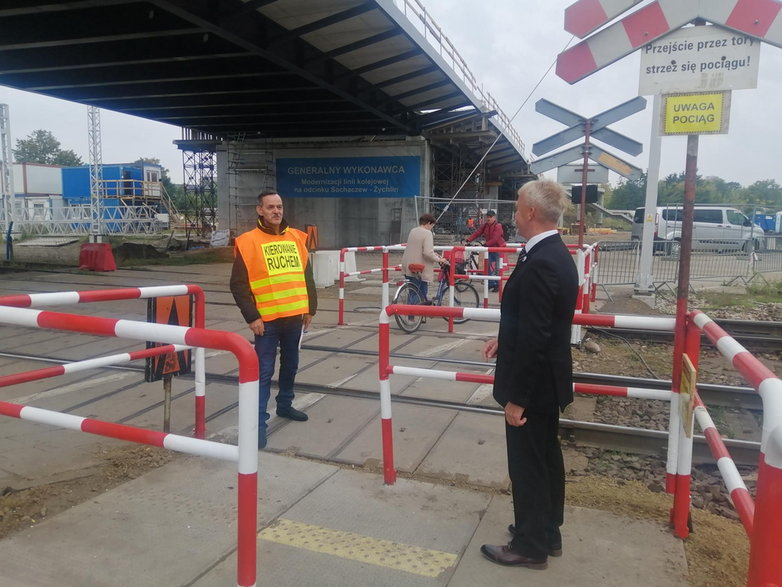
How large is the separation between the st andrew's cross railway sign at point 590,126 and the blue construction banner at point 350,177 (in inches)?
696

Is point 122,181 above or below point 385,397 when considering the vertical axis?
above

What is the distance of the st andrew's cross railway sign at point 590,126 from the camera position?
8.11 meters

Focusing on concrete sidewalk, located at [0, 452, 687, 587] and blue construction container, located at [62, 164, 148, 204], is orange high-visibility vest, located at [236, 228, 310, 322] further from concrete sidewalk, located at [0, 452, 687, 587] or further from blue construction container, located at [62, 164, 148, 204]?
blue construction container, located at [62, 164, 148, 204]

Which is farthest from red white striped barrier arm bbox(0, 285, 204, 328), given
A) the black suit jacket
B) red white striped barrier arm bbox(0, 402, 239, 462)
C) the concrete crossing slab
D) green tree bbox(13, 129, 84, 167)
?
green tree bbox(13, 129, 84, 167)

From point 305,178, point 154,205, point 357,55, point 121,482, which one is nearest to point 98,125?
point 305,178

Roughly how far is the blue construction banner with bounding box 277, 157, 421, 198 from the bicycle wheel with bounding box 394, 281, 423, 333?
56.5 feet

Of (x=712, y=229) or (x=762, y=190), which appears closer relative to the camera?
(x=712, y=229)

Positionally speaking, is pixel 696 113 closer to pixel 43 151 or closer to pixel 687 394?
pixel 687 394

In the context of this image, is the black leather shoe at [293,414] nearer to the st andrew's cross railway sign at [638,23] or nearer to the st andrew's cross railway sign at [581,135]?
the st andrew's cross railway sign at [638,23]

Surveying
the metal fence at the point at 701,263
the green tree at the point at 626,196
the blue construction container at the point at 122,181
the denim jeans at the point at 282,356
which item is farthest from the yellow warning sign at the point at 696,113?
the green tree at the point at 626,196

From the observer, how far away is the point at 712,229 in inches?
938

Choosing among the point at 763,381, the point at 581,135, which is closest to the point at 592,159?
the point at 581,135

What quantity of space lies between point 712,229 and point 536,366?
24.4 m

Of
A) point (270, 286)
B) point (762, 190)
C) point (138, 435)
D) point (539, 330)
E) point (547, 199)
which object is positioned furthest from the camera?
point (762, 190)
